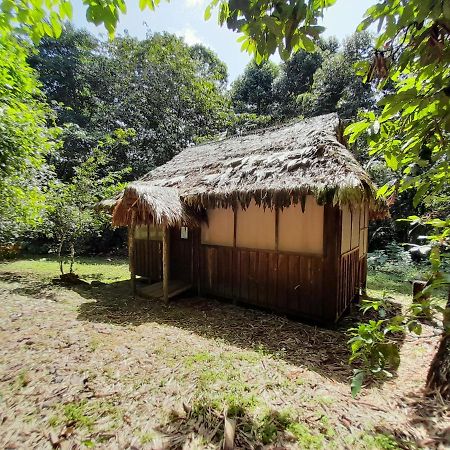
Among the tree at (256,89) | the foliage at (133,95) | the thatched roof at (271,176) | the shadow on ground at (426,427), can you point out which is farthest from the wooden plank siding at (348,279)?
the tree at (256,89)

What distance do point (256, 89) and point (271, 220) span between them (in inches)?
708

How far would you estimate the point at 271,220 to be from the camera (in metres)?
5.74

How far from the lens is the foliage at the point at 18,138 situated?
4520 millimetres

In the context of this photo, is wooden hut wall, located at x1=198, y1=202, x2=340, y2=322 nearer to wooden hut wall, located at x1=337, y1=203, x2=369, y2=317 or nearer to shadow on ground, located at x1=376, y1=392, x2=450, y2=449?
wooden hut wall, located at x1=337, y1=203, x2=369, y2=317

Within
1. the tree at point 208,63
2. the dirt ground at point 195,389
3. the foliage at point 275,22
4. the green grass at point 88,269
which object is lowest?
the green grass at point 88,269

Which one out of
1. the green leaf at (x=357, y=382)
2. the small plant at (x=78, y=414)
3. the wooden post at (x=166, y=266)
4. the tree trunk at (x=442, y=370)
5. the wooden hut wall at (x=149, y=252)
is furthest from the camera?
the wooden hut wall at (x=149, y=252)

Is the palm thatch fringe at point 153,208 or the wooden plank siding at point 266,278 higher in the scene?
the palm thatch fringe at point 153,208

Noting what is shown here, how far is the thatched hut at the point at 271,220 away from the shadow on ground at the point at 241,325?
0.36m

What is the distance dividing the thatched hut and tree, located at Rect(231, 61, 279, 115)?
13.8 metres

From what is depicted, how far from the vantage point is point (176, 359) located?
3725 mm

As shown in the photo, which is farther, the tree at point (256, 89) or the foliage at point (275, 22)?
the tree at point (256, 89)

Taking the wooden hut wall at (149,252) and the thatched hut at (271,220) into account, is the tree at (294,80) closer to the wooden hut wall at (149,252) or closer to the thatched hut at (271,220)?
the thatched hut at (271,220)

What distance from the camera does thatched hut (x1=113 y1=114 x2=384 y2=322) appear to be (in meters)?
4.96

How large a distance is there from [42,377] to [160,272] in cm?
474
